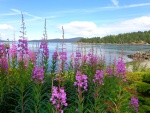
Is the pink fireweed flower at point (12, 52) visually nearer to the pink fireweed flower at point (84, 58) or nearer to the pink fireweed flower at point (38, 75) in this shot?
the pink fireweed flower at point (84, 58)

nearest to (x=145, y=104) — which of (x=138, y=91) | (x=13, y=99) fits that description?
(x=138, y=91)

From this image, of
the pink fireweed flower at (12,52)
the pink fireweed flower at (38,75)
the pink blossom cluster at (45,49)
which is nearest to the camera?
the pink fireweed flower at (38,75)

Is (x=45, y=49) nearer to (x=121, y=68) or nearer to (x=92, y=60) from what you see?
(x=92, y=60)

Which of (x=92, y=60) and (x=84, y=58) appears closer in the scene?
(x=92, y=60)

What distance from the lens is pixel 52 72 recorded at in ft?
24.8

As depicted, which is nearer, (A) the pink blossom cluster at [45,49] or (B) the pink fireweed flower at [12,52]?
(A) the pink blossom cluster at [45,49]

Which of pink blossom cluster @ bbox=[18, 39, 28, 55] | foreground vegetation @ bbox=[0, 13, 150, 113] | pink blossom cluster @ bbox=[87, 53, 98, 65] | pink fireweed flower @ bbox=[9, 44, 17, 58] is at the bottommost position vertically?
foreground vegetation @ bbox=[0, 13, 150, 113]

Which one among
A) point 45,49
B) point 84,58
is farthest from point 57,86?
point 84,58

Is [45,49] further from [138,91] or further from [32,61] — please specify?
[138,91]

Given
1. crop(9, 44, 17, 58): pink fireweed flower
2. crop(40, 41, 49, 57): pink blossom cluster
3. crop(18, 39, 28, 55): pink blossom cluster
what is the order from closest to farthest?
crop(18, 39, 28, 55): pink blossom cluster → crop(40, 41, 49, 57): pink blossom cluster → crop(9, 44, 17, 58): pink fireweed flower

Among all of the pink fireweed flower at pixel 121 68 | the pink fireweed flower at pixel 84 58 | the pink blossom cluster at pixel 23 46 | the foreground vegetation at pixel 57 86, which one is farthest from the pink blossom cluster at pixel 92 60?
the pink blossom cluster at pixel 23 46

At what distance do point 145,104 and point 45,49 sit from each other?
4.15 meters

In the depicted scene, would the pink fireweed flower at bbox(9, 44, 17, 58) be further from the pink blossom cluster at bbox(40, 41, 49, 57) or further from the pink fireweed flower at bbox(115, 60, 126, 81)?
the pink fireweed flower at bbox(115, 60, 126, 81)

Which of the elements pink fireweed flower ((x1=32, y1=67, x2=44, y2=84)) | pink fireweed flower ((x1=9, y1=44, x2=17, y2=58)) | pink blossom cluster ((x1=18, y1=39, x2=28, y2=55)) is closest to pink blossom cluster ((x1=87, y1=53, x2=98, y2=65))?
pink blossom cluster ((x1=18, y1=39, x2=28, y2=55))
